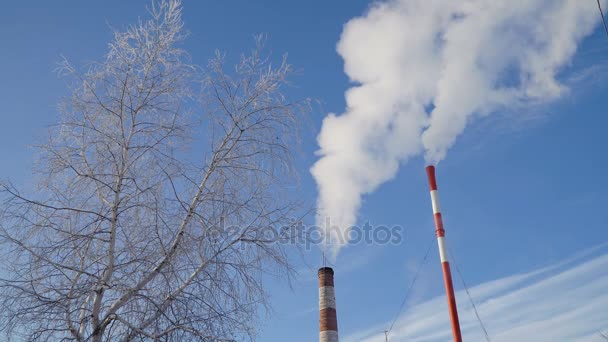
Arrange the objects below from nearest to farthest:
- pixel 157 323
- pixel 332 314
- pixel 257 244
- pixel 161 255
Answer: pixel 157 323
pixel 161 255
pixel 257 244
pixel 332 314

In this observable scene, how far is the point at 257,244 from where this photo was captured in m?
6.50

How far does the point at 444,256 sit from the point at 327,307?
6.71 meters

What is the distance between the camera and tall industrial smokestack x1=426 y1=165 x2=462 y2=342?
20094 mm

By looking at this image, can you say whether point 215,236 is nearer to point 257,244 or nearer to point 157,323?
point 257,244

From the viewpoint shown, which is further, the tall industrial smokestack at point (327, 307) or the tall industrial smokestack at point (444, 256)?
the tall industrial smokestack at point (444, 256)

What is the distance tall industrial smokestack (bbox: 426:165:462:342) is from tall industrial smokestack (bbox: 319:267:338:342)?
18.6 ft

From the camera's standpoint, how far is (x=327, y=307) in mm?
17000


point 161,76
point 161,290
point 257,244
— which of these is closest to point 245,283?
point 257,244

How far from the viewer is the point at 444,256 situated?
2109cm

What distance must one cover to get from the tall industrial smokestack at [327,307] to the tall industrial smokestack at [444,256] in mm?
5661

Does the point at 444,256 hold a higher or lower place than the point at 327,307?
higher

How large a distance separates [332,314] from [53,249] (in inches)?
489

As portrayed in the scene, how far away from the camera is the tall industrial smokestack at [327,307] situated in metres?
16.4

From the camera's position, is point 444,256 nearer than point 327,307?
No
